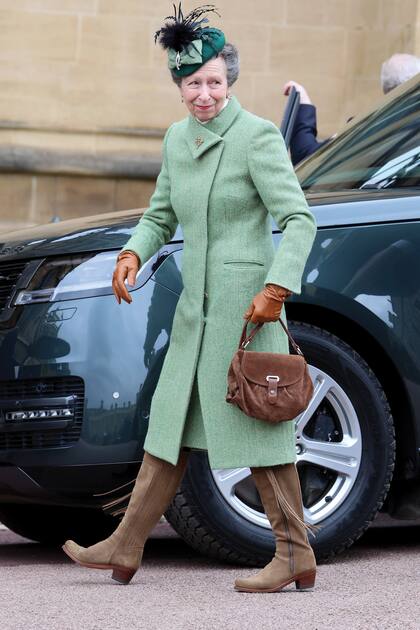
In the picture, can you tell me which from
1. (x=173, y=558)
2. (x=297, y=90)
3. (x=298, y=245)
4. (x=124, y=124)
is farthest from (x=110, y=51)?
(x=298, y=245)

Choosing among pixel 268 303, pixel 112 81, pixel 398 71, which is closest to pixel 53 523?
pixel 268 303

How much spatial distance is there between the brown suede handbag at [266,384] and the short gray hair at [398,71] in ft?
11.1

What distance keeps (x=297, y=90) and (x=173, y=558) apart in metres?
Result: 2.75

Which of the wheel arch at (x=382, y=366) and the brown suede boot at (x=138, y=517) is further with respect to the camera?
the wheel arch at (x=382, y=366)

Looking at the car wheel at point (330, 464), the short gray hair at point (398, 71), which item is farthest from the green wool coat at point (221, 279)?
the short gray hair at point (398, 71)

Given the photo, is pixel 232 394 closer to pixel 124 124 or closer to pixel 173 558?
pixel 173 558

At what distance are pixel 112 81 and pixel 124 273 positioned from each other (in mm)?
8222

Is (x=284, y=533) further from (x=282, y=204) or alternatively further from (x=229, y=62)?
(x=229, y=62)

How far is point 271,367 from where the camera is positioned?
15.4 feet

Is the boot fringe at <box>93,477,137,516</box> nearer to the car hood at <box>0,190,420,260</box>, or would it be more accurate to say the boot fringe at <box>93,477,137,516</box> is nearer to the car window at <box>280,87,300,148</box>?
the car hood at <box>0,190,420,260</box>

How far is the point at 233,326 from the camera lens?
15.8ft

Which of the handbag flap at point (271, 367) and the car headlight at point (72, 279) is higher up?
the car headlight at point (72, 279)

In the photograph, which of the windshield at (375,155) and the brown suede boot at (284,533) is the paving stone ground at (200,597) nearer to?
the brown suede boot at (284,533)

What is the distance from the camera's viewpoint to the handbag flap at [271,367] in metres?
4.67
